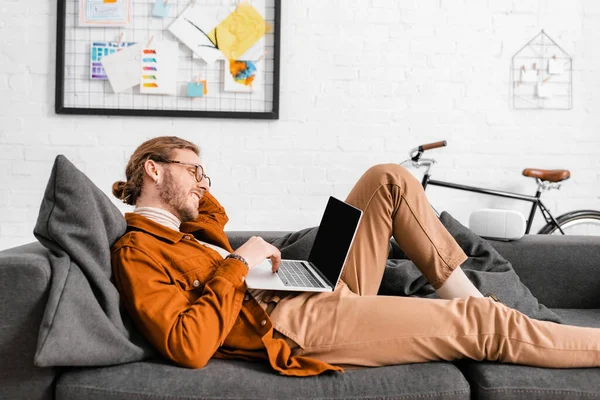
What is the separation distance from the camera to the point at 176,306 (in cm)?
129

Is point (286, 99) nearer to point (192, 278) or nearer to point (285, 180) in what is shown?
point (285, 180)

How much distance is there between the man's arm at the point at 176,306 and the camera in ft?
4.09

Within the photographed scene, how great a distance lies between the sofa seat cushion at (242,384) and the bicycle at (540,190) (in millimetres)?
1731

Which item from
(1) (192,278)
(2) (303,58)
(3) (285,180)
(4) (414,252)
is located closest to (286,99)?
(2) (303,58)

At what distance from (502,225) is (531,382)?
0.97m

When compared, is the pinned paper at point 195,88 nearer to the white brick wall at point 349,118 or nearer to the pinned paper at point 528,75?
the white brick wall at point 349,118

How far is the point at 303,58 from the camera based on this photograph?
3.06 metres

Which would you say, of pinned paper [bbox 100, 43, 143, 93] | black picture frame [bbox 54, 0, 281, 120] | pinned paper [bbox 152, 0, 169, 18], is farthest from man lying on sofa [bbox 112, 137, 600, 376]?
pinned paper [bbox 152, 0, 169, 18]

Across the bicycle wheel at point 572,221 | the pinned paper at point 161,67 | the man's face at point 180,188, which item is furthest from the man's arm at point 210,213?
the bicycle wheel at point 572,221

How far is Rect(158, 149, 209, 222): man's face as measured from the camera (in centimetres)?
164

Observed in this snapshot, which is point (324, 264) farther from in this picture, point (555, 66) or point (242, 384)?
point (555, 66)

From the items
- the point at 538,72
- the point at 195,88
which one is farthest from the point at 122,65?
the point at 538,72

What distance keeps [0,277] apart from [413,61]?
2.46 m

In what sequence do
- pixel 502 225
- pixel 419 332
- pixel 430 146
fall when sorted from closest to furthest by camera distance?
pixel 419 332
pixel 502 225
pixel 430 146
